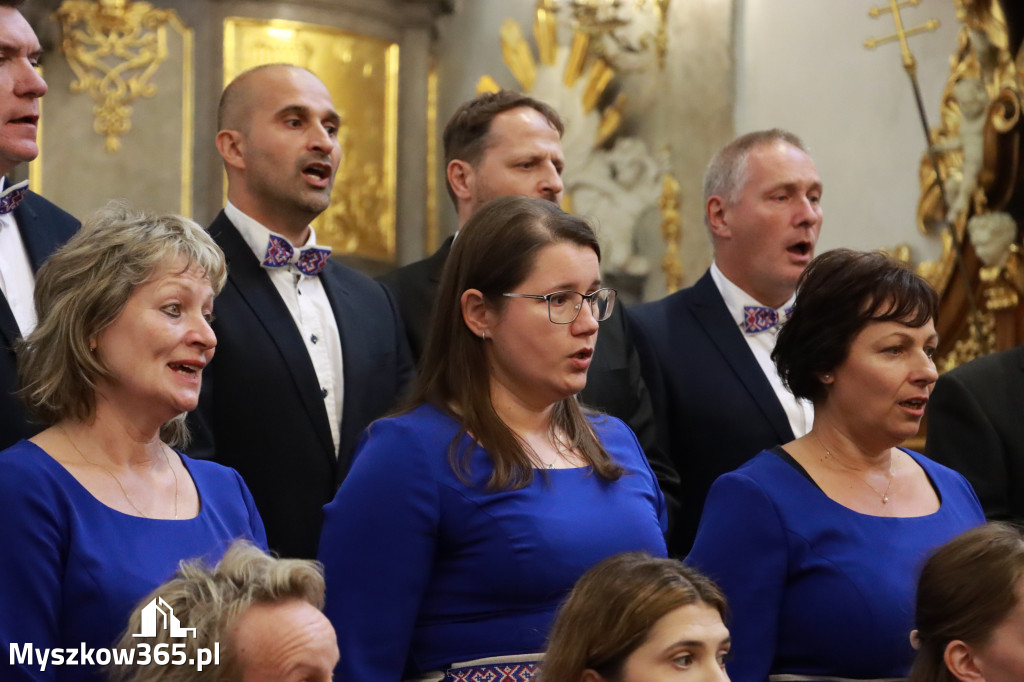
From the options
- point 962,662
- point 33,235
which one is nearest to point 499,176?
point 33,235

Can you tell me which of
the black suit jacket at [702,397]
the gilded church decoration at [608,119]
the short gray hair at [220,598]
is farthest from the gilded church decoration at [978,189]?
the short gray hair at [220,598]

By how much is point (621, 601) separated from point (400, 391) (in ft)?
6.46

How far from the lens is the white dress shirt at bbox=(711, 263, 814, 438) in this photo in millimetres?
4551

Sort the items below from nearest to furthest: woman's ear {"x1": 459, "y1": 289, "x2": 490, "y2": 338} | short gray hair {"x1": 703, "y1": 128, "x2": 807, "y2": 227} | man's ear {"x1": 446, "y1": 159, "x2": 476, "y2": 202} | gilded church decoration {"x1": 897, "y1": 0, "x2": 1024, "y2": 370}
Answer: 1. woman's ear {"x1": 459, "y1": 289, "x2": 490, "y2": 338}
2. man's ear {"x1": 446, "y1": 159, "x2": 476, "y2": 202}
3. short gray hair {"x1": 703, "y1": 128, "x2": 807, "y2": 227}
4. gilded church decoration {"x1": 897, "y1": 0, "x2": 1024, "y2": 370}

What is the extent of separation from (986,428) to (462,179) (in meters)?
1.77

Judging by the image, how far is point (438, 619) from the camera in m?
3.06

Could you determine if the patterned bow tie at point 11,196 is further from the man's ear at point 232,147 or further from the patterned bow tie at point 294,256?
the man's ear at point 232,147

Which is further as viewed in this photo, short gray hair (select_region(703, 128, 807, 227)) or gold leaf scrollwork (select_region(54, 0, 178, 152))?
gold leaf scrollwork (select_region(54, 0, 178, 152))

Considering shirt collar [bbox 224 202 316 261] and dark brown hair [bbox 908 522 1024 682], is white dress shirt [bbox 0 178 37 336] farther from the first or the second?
dark brown hair [bbox 908 522 1024 682]

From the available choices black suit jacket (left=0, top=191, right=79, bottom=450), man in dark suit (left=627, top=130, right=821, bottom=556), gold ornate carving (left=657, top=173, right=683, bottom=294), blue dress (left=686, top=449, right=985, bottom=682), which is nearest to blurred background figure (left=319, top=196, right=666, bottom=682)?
blue dress (left=686, top=449, right=985, bottom=682)

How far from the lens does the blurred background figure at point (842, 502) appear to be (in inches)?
125

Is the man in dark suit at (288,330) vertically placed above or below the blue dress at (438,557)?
above

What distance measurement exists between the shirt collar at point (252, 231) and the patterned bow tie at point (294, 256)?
2cm

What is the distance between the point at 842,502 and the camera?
3.33 metres
